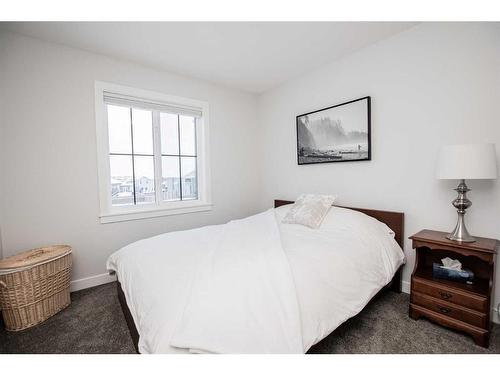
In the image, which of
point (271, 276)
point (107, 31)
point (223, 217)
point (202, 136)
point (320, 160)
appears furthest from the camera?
point (223, 217)

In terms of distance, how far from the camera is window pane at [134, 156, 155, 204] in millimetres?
2809

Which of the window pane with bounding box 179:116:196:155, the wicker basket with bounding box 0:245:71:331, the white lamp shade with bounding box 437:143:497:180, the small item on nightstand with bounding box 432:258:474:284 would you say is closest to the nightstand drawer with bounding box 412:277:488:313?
the small item on nightstand with bounding box 432:258:474:284

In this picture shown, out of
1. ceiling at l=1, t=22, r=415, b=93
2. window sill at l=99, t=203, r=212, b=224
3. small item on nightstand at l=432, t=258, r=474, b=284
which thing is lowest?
small item on nightstand at l=432, t=258, r=474, b=284

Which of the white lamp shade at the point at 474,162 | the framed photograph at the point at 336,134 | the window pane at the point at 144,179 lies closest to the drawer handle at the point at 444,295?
the white lamp shade at the point at 474,162

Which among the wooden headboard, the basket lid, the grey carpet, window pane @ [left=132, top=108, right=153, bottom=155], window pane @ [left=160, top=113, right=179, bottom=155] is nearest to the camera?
the grey carpet

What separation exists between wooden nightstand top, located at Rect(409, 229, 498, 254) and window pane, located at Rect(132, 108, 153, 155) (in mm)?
3006

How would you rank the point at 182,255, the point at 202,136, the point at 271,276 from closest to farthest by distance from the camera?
the point at 271,276 < the point at 182,255 < the point at 202,136

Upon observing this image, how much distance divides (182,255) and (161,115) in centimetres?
209

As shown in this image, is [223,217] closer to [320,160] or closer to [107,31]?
[320,160]

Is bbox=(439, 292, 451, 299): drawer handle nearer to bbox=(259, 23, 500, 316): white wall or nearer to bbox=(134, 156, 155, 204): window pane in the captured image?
bbox=(259, 23, 500, 316): white wall

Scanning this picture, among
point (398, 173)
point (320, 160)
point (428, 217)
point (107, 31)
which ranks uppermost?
point (107, 31)
